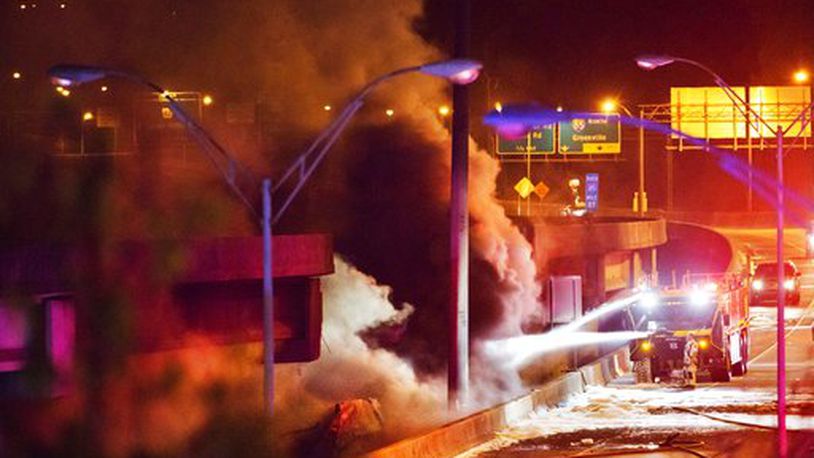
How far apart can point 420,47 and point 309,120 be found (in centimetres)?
383

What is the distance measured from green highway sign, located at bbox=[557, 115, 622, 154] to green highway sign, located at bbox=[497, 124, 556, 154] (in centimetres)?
51

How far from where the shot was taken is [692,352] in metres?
32.5

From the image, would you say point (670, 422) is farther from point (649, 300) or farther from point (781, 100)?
point (781, 100)

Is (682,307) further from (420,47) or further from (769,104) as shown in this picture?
(769,104)

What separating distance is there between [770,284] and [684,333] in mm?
26858

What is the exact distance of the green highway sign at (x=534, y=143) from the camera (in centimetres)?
6400

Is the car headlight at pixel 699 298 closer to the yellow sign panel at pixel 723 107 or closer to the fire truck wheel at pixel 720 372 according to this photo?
the fire truck wheel at pixel 720 372

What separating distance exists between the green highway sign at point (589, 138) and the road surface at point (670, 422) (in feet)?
84.6

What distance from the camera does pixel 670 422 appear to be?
27.4 metres

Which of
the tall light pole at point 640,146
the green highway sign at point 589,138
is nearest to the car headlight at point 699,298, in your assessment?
the tall light pole at point 640,146

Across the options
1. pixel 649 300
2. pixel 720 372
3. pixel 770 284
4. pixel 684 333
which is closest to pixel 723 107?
pixel 770 284

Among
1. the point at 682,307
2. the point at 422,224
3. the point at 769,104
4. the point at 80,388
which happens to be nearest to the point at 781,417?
the point at 682,307

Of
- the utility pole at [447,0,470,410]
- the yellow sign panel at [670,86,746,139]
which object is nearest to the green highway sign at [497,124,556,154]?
the yellow sign panel at [670,86,746,139]

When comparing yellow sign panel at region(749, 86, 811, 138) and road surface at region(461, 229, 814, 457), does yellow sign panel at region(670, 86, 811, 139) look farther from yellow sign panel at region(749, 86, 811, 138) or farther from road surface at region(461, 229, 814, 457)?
road surface at region(461, 229, 814, 457)
